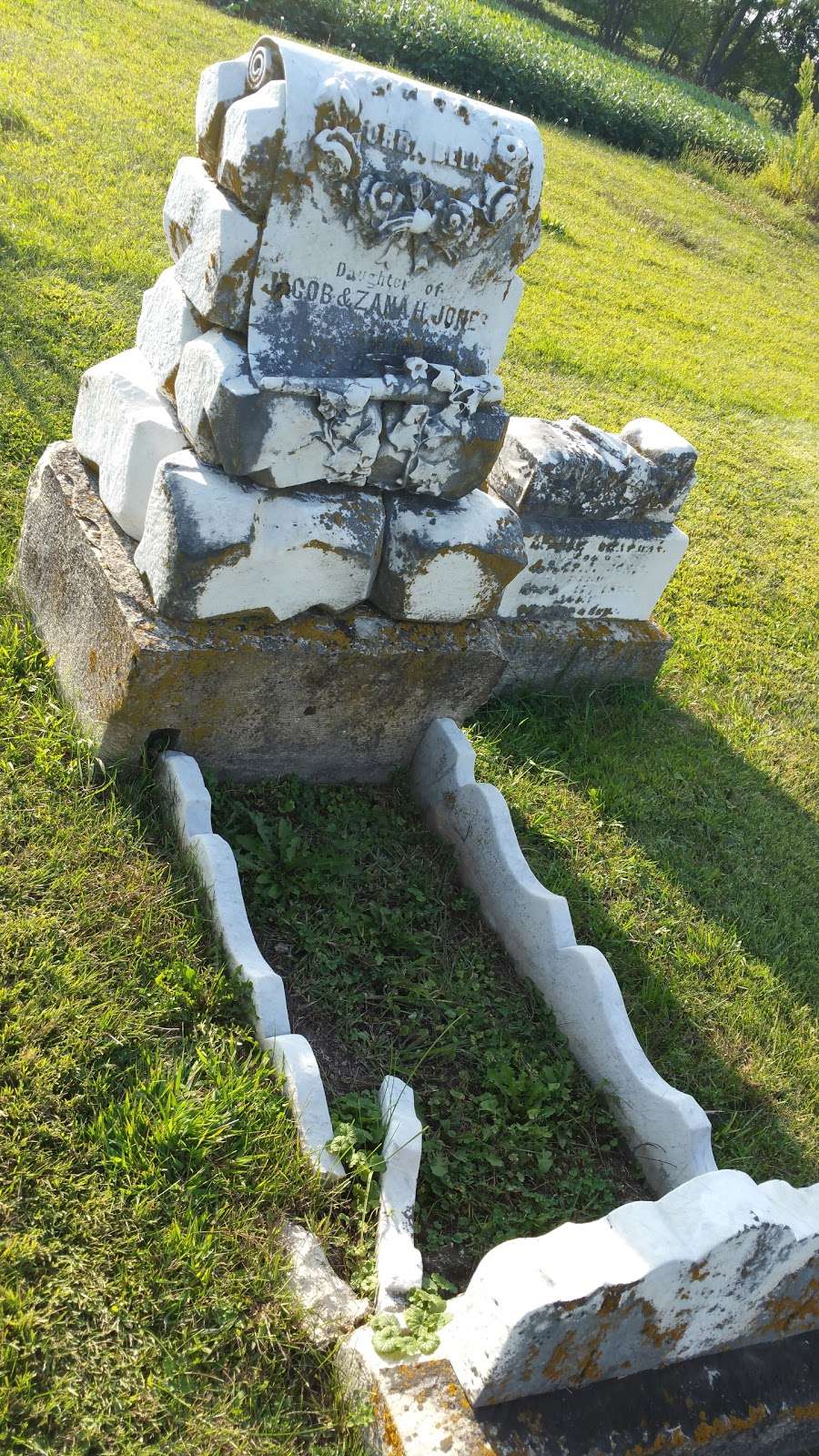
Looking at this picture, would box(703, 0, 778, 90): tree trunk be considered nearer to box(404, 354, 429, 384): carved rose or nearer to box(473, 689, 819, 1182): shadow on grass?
box(473, 689, 819, 1182): shadow on grass

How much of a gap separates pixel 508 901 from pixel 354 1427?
5.07ft

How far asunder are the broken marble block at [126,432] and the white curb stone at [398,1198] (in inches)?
68.6

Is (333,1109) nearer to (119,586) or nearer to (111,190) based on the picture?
(119,586)

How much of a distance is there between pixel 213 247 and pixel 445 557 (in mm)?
1084

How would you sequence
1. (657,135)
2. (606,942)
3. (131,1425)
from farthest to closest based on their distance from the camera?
(657,135) < (606,942) < (131,1425)

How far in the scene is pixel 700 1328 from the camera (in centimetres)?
218

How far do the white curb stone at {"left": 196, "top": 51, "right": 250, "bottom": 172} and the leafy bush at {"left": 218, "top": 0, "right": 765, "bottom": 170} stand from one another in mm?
12583

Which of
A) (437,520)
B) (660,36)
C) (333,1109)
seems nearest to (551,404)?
(437,520)

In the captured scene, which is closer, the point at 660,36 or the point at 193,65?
the point at 193,65

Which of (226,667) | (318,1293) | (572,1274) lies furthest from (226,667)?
(572,1274)

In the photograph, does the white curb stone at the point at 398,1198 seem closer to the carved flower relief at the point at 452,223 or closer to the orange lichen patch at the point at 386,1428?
the orange lichen patch at the point at 386,1428

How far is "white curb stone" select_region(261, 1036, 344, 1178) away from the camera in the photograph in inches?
94.7

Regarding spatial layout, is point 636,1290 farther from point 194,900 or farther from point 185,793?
point 185,793

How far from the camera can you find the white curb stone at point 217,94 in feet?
9.17
